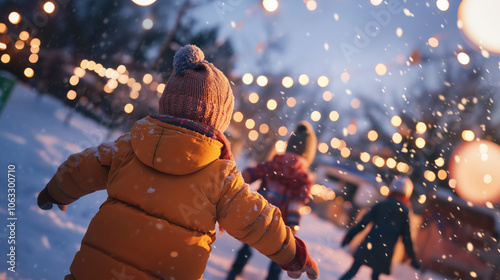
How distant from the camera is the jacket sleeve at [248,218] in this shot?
148 centimetres

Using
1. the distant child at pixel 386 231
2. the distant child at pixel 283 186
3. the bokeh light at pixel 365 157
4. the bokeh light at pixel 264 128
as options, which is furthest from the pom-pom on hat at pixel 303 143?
the bokeh light at pixel 365 157

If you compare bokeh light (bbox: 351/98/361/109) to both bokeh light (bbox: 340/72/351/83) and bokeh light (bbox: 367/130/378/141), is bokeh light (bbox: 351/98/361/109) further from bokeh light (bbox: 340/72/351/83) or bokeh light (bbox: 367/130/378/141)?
bokeh light (bbox: 340/72/351/83)

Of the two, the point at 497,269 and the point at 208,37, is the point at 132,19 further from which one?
the point at 497,269

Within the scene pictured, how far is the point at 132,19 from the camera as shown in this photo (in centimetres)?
1498

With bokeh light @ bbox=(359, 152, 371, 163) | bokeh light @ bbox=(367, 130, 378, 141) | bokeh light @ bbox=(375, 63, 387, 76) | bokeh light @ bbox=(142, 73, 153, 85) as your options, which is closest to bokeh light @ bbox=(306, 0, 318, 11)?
bokeh light @ bbox=(375, 63, 387, 76)

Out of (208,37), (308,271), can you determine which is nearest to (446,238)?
(308,271)

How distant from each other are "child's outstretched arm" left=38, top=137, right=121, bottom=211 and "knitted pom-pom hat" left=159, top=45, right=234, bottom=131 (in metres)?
0.35

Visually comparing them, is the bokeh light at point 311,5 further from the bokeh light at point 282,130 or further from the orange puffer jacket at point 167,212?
the bokeh light at point 282,130

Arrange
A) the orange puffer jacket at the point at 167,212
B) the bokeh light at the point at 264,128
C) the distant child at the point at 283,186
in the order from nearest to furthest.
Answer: the orange puffer jacket at the point at 167,212, the distant child at the point at 283,186, the bokeh light at the point at 264,128

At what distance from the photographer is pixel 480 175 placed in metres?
11.9

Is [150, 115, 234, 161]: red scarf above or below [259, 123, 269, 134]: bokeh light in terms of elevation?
above

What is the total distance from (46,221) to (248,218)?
269 centimetres

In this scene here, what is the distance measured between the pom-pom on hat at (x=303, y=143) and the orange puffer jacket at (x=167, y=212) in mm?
2279

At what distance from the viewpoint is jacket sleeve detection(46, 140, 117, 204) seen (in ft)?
5.26
